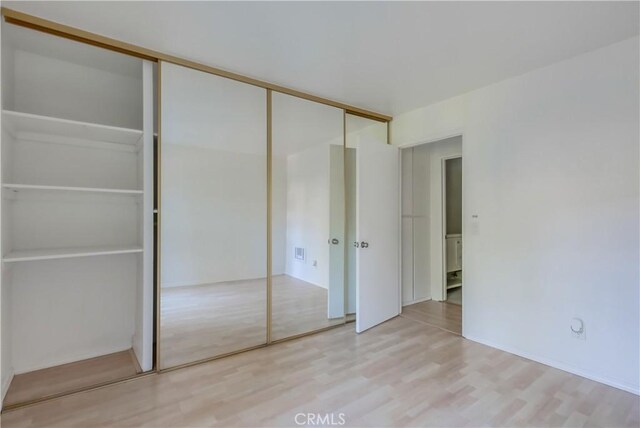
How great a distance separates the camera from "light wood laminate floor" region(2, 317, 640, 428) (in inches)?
72.6

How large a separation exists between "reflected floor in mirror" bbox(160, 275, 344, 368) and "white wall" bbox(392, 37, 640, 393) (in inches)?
67.5

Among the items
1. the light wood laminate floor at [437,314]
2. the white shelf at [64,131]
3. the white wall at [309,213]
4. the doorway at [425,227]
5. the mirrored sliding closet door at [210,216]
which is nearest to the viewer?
the white shelf at [64,131]

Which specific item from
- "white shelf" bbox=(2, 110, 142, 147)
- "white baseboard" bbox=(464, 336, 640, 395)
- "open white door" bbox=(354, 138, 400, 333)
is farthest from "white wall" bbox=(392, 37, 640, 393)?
"white shelf" bbox=(2, 110, 142, 147)

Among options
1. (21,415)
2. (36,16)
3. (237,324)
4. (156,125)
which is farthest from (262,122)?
Result: (21,415)

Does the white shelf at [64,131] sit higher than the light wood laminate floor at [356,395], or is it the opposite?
the white shelf at [64,131]

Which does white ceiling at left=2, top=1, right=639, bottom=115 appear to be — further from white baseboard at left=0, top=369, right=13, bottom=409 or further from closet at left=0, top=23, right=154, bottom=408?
white baseboard at left=0, top=369, right=13, bottom=409

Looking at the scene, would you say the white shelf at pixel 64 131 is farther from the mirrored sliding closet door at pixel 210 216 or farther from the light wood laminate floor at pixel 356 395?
the light wood laminate floor at pixel 356 395

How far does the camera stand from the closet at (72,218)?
86.3 inches

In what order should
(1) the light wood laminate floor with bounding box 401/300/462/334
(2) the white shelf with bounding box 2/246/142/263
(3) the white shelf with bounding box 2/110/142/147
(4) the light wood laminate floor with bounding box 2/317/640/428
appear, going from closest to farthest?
(4) the light wood laminate floor with bounding box 2/317/640/428, (2) the white shelf with bounding box 2/246/142/263, (3) the white shelf with bounding box 2/110/142/147, (1) the light wood laminate floor with bounding box 401/300/462/334

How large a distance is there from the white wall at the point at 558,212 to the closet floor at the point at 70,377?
10.4 ft

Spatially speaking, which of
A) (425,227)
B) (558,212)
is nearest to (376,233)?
(425,227)

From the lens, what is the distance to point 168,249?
2559 mm

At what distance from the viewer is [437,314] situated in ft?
12.6

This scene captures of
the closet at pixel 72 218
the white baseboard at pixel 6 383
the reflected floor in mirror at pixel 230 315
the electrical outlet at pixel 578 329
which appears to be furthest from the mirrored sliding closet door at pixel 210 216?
the electrical outlet at pixel 578 329
